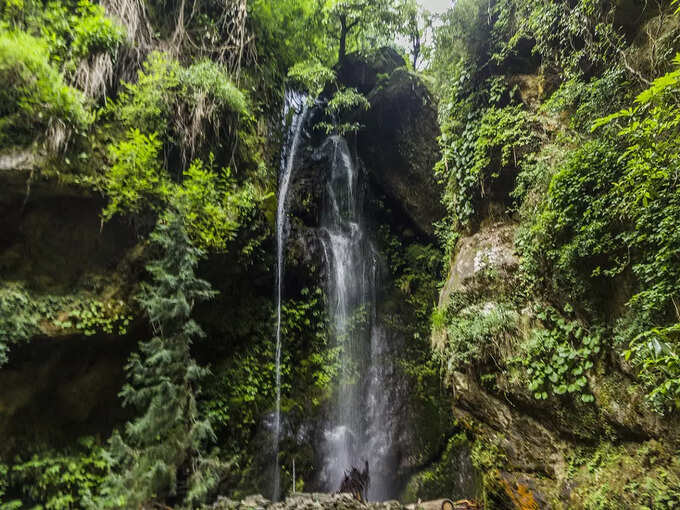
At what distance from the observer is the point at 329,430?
22.3ft

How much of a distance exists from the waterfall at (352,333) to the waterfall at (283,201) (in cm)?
92

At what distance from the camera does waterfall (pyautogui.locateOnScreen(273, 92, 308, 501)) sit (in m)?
6.44

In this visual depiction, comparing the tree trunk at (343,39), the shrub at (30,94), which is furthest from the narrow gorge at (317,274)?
the tree trunk at (343,39)

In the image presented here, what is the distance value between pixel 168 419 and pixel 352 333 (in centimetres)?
438

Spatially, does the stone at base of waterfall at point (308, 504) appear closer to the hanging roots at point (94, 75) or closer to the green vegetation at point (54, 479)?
the green vegetation at point (54, 479)

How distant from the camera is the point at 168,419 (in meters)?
4.04

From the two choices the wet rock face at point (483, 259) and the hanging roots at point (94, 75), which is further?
the hanging roots at point (94, 75)

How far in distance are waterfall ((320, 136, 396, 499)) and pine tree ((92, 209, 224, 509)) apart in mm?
3140

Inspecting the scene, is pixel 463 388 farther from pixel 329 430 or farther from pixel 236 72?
pixel 236 72

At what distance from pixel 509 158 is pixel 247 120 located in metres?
4.96

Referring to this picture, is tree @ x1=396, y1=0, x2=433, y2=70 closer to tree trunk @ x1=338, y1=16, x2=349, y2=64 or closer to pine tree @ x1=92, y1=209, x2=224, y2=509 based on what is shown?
tree trunk @ x1=338, y1=16, x2=349, y2=64

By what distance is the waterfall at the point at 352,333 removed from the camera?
6.70 meters

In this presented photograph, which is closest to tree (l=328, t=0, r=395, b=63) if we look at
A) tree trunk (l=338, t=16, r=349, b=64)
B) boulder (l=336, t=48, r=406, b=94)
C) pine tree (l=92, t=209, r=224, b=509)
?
tree trunk (l=338, t=16, r=349, b=64)

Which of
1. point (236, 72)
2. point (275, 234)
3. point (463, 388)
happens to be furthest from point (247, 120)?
point (463, 388)
